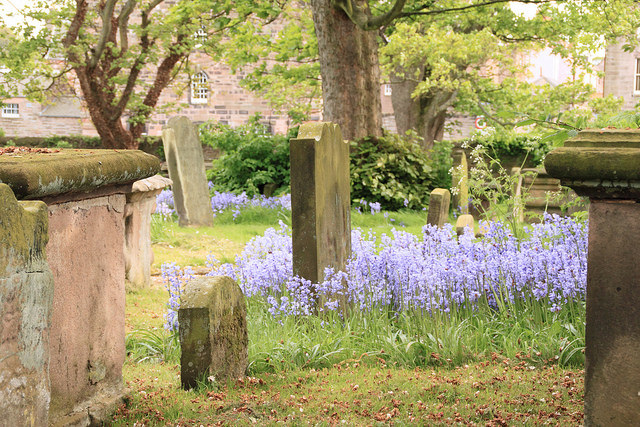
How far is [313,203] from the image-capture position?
5102mm

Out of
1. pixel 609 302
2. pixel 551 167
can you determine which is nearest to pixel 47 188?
pixel 551 167

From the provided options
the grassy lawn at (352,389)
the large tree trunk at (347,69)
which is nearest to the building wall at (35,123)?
the large tree trunk at (347,69)

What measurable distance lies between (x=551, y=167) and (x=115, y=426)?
2.12m

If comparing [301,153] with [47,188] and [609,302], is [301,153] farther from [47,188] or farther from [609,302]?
[609,302]

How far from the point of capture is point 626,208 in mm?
2221

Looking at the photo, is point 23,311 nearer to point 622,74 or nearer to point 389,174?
point 389,174

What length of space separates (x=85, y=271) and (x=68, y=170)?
54cm

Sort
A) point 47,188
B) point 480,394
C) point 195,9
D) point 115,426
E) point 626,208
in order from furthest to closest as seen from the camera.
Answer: point 195,9 < point 480,394 < point 115,426 < point 47,188 < point 626,208

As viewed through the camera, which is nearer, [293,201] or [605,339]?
[605,339]

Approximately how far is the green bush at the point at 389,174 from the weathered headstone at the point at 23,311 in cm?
1017

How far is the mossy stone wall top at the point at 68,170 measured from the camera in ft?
8.04

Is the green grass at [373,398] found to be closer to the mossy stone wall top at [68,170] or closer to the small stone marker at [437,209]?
the mossy stone wall top at [68,170]

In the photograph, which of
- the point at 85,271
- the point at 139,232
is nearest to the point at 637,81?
the point at 139,232

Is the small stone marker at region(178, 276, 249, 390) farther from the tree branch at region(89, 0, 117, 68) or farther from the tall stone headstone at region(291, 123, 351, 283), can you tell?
the tree branch at region(89, 0, 117, 68)
